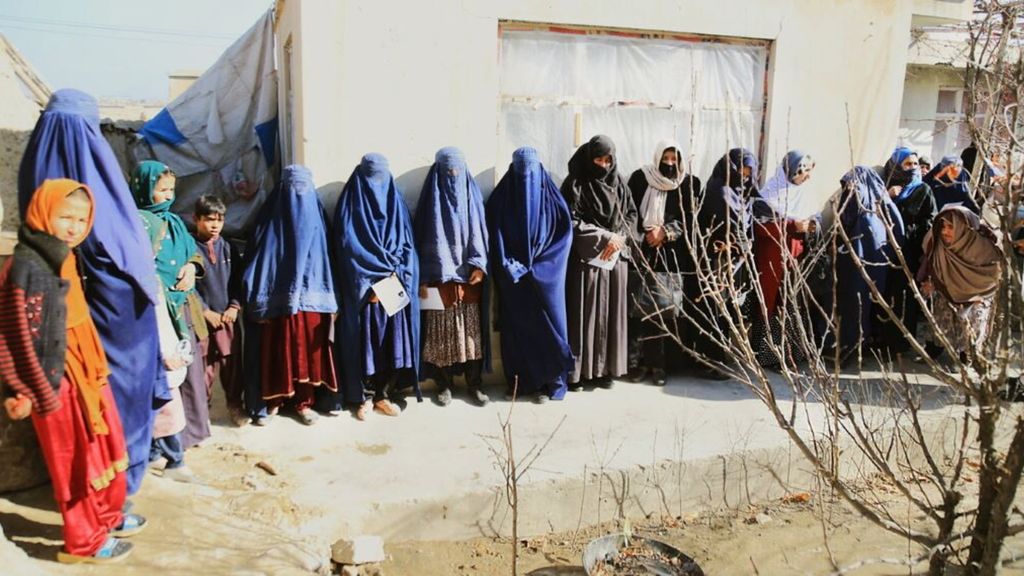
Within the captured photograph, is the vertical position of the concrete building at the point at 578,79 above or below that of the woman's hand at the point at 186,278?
above

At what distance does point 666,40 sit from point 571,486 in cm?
313

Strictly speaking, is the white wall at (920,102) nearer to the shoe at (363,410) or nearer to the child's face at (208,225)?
the shoe at (363,410)

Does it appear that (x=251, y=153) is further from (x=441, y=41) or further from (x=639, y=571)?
(x=639, y=571)

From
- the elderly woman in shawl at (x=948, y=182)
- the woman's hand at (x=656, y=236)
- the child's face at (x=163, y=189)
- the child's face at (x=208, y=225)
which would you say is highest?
the elderly woman in shawl at (x=948, y=182)

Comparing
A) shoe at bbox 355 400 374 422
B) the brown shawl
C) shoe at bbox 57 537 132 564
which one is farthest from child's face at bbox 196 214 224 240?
the brown shawl

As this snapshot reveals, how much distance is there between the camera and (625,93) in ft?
16.9

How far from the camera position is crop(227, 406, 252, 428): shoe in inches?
160

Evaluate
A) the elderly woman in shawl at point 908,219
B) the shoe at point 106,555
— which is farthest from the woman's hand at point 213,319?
the elderly woman in shawl at point 908,219

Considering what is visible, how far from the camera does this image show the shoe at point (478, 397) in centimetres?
454

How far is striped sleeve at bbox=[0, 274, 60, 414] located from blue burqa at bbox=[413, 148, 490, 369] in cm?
225

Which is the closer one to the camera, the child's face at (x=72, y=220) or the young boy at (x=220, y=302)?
the child's face at (x=72, y=220)

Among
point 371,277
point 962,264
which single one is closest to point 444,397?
point 371,277

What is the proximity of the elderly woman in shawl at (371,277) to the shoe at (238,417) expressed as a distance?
537 millimetres

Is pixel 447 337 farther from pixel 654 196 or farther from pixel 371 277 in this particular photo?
pixel 654 196
